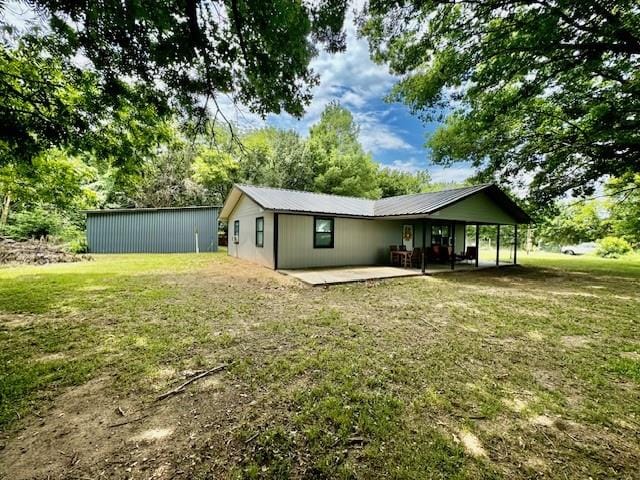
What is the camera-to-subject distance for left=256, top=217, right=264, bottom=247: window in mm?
11091

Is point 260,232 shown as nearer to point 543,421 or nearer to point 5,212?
A: point 543,421

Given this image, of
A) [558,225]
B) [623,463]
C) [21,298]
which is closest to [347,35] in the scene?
[623,463]

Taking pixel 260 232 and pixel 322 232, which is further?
pixel 260 232

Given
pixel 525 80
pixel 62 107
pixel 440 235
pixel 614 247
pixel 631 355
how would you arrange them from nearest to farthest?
pixel 631 355, pixel 62 107, pixel 525 80, pixel 440 235, pixel 614 247

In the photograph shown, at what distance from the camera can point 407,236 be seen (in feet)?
41.3

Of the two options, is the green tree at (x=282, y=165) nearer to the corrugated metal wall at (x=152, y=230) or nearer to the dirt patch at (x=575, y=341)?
the corrugated metal wall at (x=152, y=230)

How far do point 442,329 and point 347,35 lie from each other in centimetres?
484

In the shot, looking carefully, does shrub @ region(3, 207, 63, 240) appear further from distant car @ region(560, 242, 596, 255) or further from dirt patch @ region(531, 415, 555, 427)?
distant car @ region(560, 242, 596, 255)

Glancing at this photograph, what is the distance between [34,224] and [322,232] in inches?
702

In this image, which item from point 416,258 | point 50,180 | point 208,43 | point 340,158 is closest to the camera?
point 208,43

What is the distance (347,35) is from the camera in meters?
4.12

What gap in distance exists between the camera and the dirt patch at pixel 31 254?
1085 centimetres

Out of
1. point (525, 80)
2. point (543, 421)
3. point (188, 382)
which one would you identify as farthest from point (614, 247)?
point (188, 382)

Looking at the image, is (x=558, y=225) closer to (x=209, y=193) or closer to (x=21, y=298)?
(x=209, y=193)
